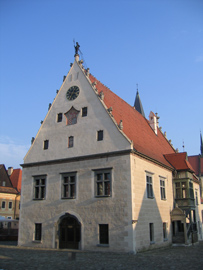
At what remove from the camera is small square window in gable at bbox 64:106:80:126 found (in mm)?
22989

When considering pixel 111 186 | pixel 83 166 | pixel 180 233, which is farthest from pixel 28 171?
pixel 180 233

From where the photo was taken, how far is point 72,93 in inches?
934

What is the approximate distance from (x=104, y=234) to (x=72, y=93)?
11518 millimetres

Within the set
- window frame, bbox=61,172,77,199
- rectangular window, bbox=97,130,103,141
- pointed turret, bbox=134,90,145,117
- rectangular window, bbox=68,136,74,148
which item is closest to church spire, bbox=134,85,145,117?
pointed turret, bbox=134,90,145,117

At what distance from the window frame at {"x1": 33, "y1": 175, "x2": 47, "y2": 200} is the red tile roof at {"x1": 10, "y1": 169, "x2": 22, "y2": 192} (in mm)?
30081

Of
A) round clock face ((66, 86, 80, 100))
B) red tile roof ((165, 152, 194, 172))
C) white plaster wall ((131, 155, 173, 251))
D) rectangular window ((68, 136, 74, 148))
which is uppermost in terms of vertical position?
round clock face ((66, 86, 80, 100))

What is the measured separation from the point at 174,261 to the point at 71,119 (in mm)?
13166

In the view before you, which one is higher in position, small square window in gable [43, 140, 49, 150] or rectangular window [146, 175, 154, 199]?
small square window in gable [43, 140, 49, 150]

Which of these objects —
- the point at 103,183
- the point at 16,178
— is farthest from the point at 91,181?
the point at 16,178

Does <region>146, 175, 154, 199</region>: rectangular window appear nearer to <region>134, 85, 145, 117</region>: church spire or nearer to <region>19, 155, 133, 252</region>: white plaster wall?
<region>19, 155, 133, 252</region>: white plaster wall

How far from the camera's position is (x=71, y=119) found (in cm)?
2322

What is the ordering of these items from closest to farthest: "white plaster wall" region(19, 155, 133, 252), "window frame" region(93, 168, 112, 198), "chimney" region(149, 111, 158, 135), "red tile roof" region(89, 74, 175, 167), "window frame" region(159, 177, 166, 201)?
"white plaster wall" region(19, 155, 133, 252) < "window frame" region(93, 168, 112, 198) < "red tile roof" region(89, 74, 175, 167) < "window frame" region(159, 177, 166, 201) < "chimney" region(149, 111, 158, 135)

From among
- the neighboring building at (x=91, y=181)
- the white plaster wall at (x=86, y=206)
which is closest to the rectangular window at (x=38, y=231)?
the neighboring building at (x=91, y=181)

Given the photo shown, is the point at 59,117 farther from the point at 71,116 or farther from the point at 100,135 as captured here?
the point at 100,135
